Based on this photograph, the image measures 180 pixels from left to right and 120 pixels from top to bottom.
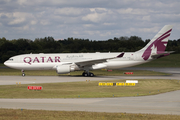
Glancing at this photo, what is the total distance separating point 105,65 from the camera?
45.4m

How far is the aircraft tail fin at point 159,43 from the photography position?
45.5 metres

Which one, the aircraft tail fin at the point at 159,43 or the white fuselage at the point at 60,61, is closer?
the white fuselage at the point at 60,61

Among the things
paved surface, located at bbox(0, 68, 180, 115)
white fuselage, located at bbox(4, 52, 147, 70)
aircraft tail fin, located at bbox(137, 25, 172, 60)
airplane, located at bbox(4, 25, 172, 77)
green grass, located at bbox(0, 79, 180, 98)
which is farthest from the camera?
aircraft tail fin, located at bbox(137, 25, 172, 60)

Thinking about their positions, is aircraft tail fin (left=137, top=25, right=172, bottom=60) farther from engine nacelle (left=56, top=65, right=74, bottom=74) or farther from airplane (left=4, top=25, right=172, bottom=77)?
engine nacelle (left=56, top=65, right=74, bottom=74)

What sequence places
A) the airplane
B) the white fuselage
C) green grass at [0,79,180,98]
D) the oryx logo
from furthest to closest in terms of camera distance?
the oryx logo < the white fuselage < the airplane < green grass at [0,79,180,98]

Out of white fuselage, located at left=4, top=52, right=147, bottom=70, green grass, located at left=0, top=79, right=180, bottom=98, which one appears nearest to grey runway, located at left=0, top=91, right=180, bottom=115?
green grass, located at left=0, top=79, right=180, bottom=98

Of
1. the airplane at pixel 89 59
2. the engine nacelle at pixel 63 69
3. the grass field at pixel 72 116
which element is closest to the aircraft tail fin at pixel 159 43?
the airplane at pixel 89 59

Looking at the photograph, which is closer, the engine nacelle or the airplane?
the engine nacelle

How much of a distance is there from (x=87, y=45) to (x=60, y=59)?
6408 cm

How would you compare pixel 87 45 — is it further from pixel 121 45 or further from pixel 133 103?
pixel 133 103

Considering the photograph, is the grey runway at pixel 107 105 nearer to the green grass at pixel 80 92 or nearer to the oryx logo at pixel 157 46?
the green grass at pixel 80 92

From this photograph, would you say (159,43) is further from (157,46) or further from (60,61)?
(60,61)

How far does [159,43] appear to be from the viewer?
45750 millimetres

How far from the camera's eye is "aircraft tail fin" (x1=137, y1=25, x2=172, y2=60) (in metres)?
45.5
